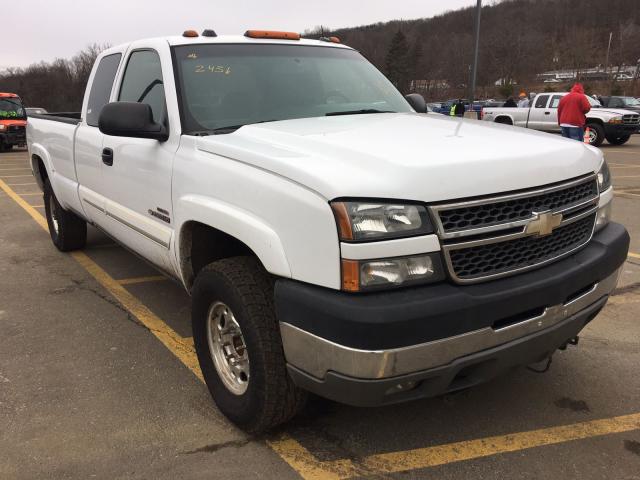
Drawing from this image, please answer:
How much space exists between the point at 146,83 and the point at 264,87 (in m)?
0.87

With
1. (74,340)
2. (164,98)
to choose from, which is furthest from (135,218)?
(74,340)

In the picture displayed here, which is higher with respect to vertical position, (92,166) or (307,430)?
(92,166)

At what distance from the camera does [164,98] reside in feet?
11.2

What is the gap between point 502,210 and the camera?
7.48 ft

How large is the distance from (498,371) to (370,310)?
692mm

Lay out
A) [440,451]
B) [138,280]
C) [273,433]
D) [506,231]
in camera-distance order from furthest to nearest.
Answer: [138,280] → [273,433] → [440,451] → [506,231]

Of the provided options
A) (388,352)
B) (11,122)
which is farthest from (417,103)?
(11,122)

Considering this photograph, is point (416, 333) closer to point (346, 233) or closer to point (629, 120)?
point (346, 233)

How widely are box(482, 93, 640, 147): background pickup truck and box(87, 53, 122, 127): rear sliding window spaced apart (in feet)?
45.4

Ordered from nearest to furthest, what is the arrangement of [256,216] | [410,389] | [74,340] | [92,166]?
[410,389] < [256,216] < [74,340] < [92,166]

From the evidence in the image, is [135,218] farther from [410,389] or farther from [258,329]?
[410,389]

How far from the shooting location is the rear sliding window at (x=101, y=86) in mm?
4395

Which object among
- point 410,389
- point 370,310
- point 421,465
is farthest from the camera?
point 421,465

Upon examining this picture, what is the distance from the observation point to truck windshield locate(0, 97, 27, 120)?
2027cm
